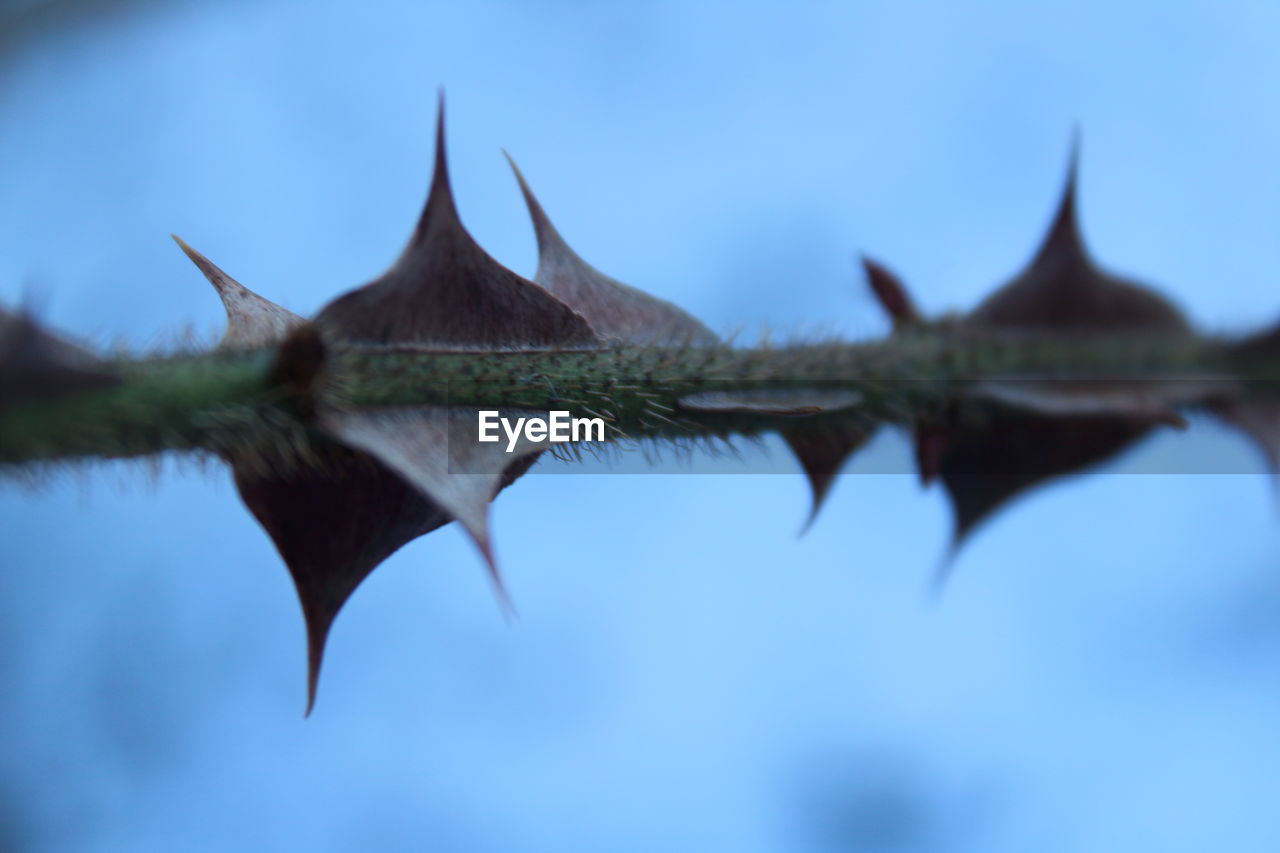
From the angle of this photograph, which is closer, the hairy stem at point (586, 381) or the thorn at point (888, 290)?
the hairy stem at point (586, 381)

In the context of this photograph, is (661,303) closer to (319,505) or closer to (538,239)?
(538,239)

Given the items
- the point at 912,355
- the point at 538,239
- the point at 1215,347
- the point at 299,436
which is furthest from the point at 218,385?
the point at 1215,347

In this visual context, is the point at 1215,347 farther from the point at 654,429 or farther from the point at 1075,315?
the point at 654,429

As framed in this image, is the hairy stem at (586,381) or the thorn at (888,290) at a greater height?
the thorn at (888,290)

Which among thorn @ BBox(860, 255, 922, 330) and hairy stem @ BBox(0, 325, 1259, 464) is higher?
thorn @ BBox(860, 255, 922, 330)

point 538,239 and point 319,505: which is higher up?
point 538,239

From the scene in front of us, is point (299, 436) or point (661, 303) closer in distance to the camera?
point (299, 436)

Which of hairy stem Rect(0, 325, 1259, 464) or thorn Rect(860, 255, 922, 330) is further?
thorn Rect(860, 255, 922, 330)

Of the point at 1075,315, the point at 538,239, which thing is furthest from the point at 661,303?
the point at 1075,315

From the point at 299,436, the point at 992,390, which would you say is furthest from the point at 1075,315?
the point at 299,436
